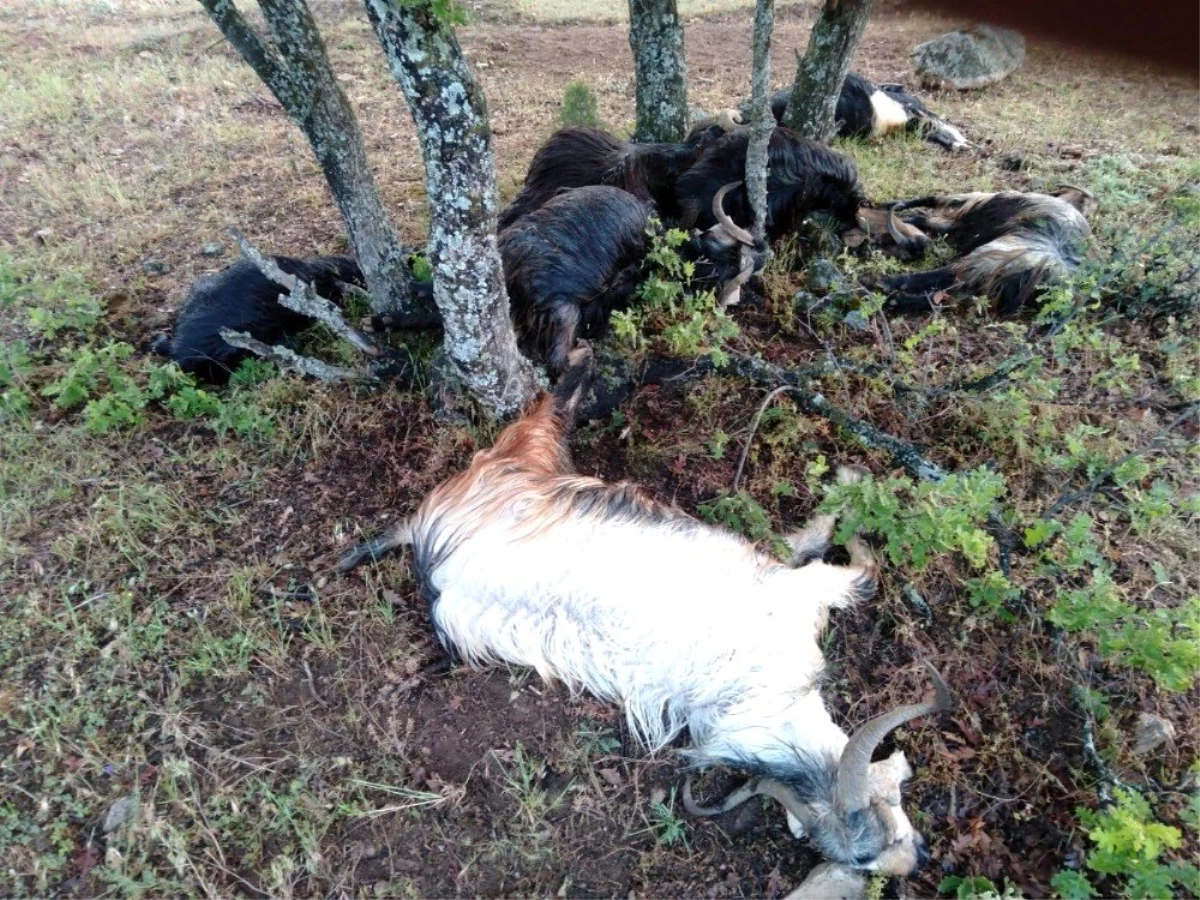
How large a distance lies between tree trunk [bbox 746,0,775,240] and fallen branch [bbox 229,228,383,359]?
7.12ft

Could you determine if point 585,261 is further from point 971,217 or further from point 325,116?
point 971,217

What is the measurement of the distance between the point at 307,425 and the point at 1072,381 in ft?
12.1

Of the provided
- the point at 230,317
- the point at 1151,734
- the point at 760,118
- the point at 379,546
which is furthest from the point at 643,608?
the point at 230,317

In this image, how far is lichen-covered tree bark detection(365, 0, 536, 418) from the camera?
2.20 metres

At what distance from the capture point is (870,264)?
4230 millimetres

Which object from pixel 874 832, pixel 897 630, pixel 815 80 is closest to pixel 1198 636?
pixel 897 630

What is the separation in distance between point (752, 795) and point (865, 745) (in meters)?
0.47

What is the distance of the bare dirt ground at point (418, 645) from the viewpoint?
2293 millimetres

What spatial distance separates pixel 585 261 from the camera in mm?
3717

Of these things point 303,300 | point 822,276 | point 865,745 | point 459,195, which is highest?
point 459,195

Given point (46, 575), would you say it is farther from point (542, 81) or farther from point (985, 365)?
point (542, 81)

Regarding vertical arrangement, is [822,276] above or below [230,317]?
above

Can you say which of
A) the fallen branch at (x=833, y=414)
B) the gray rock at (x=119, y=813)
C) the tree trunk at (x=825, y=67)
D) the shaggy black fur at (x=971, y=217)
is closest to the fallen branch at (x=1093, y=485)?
the fallen branch at (x=833, y=414)

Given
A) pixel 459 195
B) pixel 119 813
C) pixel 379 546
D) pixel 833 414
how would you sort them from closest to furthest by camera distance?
pixel 119 813 < pixel 459 195 < pixel 379 546 < pixel 833 414
